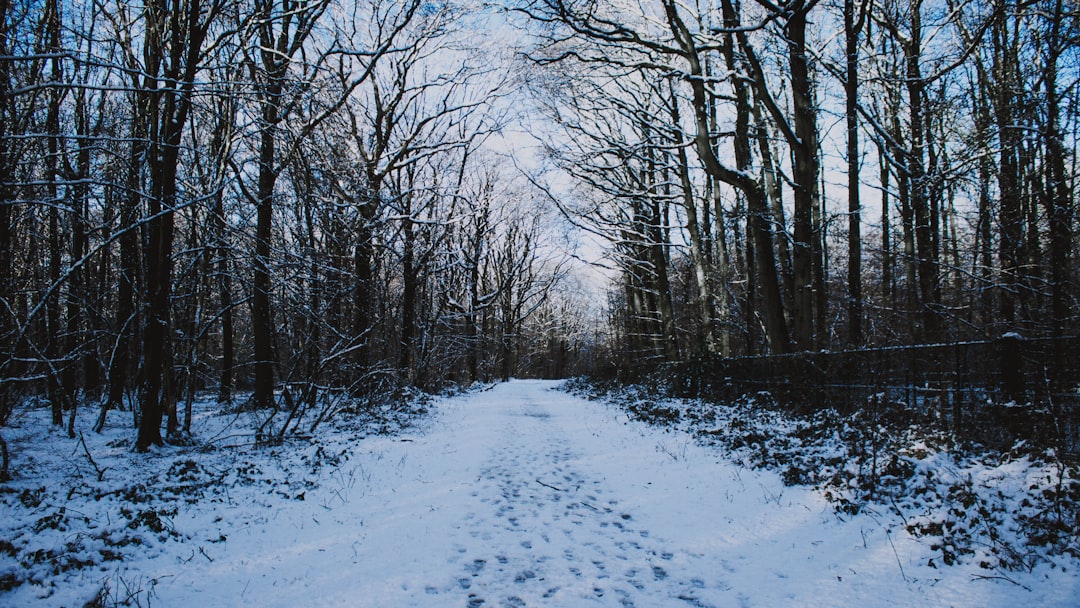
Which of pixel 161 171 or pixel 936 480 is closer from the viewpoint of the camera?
pixel 936 480

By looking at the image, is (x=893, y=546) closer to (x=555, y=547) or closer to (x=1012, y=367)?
(x=555, y=547)

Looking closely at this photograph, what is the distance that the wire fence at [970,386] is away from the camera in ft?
17.5

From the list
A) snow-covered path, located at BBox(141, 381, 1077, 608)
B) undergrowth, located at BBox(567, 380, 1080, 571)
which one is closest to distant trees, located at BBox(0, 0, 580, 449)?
snow-covered path, located at BBox(141, 381, 1077, 608)

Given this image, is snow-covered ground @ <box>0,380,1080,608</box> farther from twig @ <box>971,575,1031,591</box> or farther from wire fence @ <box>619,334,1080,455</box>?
wire fence @ <box>619,334,1080,455</box>

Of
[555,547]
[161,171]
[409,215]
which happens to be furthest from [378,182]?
[555,547]

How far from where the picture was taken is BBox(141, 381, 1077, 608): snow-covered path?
3.54 meters

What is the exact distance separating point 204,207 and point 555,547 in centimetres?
645

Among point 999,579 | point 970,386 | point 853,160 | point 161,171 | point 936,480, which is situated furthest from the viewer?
point 853,160

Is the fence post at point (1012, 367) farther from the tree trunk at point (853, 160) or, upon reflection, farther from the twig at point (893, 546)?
the tree trunk at point (853, 160)

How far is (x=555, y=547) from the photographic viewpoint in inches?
170

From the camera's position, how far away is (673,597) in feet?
11.6

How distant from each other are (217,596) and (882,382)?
340 inches

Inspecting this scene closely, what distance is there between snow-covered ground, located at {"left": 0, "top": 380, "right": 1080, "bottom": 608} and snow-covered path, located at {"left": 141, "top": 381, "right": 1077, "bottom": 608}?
19 millimetres

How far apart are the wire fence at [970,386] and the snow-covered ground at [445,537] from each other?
215 centimetres
